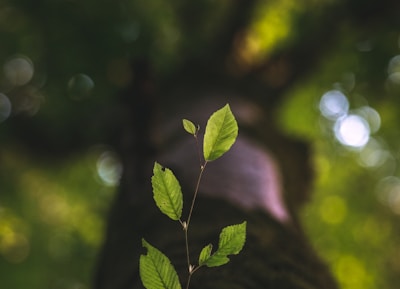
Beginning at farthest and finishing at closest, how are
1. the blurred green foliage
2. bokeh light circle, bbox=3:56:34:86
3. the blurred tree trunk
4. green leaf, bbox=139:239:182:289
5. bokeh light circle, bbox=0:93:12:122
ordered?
bokeh light circle, bbox=3:56:34:86 < bokeh light circle, bbox=0:93:12:122 < the blurred green foliage < the blurred tree trunk < green leaf, bbox=139:239:182:289

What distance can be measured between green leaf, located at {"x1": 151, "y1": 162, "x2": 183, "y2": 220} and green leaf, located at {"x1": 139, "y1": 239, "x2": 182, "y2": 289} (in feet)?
0.21

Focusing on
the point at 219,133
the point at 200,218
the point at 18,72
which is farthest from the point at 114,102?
the point at 219,133

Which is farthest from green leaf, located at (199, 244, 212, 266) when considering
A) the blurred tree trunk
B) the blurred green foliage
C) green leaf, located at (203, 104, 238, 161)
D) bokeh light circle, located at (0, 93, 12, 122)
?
bokeh light circle, located at (0, 93, 12, 122)

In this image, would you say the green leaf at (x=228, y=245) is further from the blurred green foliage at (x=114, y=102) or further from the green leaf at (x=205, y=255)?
the blurred green foliage at (x=114, y=102)

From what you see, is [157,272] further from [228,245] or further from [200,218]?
[200,218]

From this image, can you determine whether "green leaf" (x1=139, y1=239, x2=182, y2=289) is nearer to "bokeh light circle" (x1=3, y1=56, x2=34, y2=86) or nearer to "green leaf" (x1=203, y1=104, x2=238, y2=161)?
"green leaf" (x1=203, y1=104, x2=238, y2=161)

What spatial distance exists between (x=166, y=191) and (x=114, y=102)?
110 inches

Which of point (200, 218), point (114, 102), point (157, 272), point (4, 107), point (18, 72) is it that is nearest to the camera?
point (157, 272)

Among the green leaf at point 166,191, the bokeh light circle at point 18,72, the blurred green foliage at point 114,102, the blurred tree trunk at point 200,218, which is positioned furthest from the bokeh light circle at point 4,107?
the green leaf at point 166,191

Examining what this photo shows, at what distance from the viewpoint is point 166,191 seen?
707 mm

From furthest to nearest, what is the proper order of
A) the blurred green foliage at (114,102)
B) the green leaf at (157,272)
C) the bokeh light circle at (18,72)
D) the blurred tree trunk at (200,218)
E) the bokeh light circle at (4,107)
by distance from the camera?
the bokeh light circle at (18,72) → the bokeh light circle at (4,107) → the blurred green foliage at (114,102) → the blurred tree trunk at (200,218) → the green leaf at (157,272)

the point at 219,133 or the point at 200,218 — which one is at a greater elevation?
the point at 200,218

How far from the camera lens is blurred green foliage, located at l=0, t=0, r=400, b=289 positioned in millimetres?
3246

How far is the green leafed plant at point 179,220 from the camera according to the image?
68 cm
